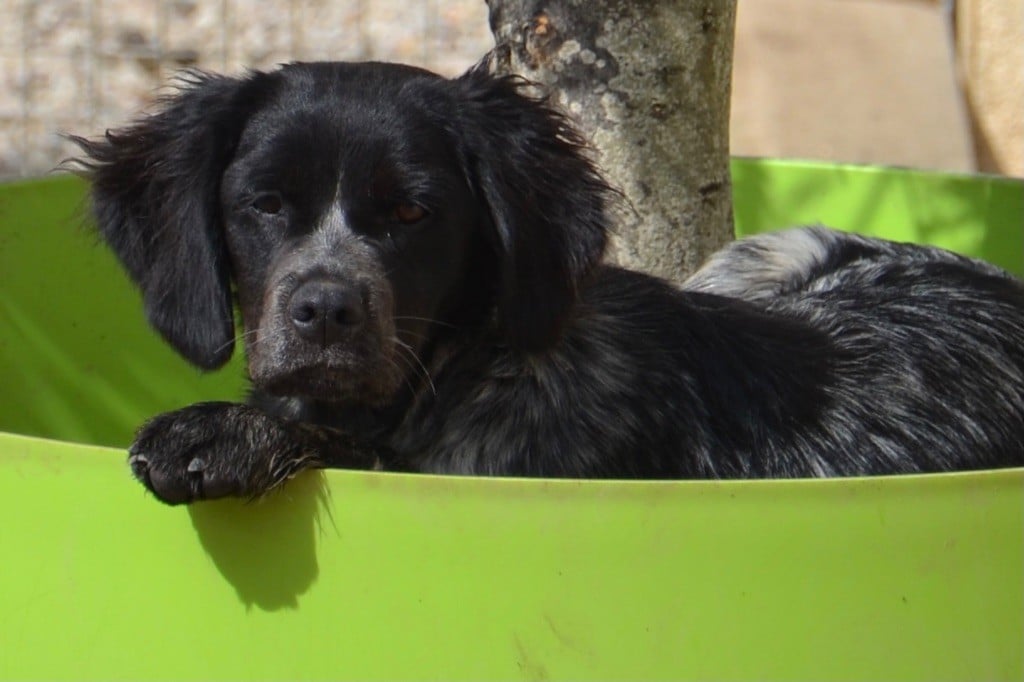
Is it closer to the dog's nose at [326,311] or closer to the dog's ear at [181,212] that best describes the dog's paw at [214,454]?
the dog's nose at [326,311]

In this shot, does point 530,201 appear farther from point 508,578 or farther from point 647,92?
point 647,92

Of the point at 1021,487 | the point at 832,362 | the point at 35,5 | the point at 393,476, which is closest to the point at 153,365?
the point at 832,362

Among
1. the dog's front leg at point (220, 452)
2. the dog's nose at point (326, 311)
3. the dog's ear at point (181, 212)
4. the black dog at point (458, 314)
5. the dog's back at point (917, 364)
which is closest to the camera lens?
the dog's front leg at point (220, 452)

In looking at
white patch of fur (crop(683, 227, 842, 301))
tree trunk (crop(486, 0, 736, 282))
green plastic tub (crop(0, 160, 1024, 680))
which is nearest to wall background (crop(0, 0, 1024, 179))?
tree trunk (crop(486, 0, 736, 282))

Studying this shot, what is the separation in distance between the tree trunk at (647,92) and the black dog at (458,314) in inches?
34.5

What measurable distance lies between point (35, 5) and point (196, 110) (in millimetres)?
4884

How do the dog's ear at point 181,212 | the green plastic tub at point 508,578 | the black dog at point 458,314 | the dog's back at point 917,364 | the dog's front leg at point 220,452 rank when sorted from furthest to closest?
the dog's back at point 917,364 → the dog's ear at point 181,212 → the black dog at point 458,314 → the dog's front leg at point 220,452 → the green plastic tub at point 508,578

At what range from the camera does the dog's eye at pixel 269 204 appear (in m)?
2.63

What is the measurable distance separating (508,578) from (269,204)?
37.4 inches

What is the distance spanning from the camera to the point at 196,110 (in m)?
2.79

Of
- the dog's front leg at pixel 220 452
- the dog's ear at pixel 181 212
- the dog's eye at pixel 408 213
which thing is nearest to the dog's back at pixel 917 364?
the dog's eye at pixel 408 213

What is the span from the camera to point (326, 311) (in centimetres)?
246

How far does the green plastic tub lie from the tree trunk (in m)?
1.83

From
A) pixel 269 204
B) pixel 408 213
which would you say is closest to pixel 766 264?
pixel 408 213
